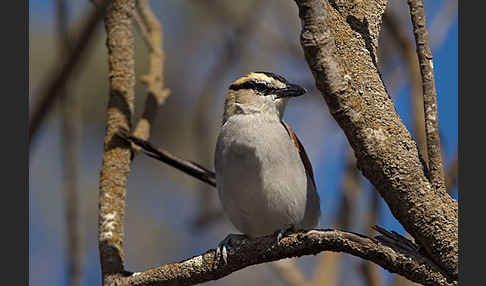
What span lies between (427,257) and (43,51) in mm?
5870

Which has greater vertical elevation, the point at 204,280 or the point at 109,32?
the point at 109,32

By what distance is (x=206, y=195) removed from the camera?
15.5 feet

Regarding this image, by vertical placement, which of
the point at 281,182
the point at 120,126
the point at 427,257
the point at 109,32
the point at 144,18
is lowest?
the point at 427,257

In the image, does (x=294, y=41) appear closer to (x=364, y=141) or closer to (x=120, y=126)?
(x=120, y=126)

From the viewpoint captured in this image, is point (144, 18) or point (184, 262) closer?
point (184, 262)

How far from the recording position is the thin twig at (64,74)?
229 centimetres

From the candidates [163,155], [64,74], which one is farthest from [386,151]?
[163,155]

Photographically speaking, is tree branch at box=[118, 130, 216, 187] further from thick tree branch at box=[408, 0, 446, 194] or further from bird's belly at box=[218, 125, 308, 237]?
thick tree branch at box=[408, 0, 446, 194]

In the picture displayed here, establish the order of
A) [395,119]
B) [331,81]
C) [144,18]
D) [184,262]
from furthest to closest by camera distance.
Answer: [144,18] → [184,262] → [395,119] → [331,81]

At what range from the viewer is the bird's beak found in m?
→ 3.84

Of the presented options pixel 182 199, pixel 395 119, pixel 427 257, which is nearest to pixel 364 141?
pixel 395 119

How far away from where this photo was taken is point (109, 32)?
138 inches

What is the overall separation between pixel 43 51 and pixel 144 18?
3.58 meters

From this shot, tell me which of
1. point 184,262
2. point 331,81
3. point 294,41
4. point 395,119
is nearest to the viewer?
point 331,81
